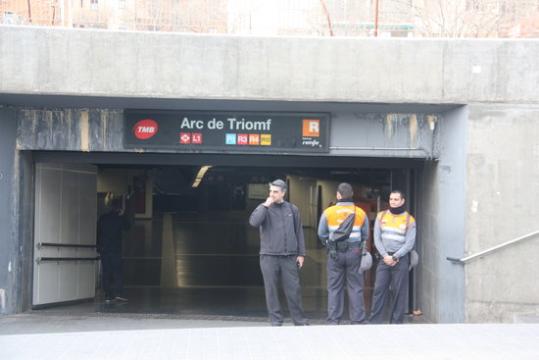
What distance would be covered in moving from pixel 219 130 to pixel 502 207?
389 cm

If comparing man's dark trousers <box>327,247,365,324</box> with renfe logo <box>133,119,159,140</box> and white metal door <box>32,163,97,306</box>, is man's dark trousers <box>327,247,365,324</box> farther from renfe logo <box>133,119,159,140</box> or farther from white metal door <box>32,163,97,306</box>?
white metal door <box>32,163,97,306</box>

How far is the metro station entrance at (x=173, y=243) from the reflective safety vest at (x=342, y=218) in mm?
2594

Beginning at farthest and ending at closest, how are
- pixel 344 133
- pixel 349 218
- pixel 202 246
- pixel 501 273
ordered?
pixel 202 246
pixel 344 133
pixel 501 273
pixel 349 218

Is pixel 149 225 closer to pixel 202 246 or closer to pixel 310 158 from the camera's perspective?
pixel 202 246

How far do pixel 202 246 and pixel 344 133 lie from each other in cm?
1495

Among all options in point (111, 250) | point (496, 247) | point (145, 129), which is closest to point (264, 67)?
point (145, 129)

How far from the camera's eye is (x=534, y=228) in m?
9.63

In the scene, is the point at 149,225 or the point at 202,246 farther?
the point at 149,225

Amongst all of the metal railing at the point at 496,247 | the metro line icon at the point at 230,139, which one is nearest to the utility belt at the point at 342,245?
the metal railing at the point at 496,247

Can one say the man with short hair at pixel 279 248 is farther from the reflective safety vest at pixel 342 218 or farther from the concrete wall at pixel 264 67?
the concrete wall at pixel 264 67

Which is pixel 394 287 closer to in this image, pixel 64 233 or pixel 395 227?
pixel 395 227

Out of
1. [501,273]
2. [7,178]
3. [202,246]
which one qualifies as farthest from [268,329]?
[202,246]

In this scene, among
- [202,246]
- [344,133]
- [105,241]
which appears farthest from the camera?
[202,246]

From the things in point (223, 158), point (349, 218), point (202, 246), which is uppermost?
point (223, 158)
